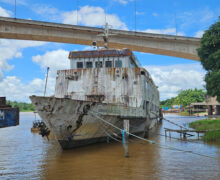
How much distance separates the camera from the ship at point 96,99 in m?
11.0

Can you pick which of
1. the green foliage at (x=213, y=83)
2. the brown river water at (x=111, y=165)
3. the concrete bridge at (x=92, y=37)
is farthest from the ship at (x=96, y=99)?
the concrete bridge at (x=92, y=37)

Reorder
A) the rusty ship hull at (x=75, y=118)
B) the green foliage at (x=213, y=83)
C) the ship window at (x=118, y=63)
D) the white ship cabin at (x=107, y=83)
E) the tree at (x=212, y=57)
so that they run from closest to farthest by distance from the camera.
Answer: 1. the rusty ship hull at (x=75, y=118)
2. the white ship cabin at (x=107, y=83)
3. the ship window at (x=118, y=63)
4. the green foliage at (x=213, y=83)
5. the tree at (x=212, y=57)

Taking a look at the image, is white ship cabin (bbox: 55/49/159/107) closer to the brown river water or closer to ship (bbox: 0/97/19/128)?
the brown river water

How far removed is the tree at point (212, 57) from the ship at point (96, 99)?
20.2 feet

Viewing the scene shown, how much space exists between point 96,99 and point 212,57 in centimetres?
1136

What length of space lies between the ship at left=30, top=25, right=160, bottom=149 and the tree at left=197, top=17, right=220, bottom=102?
6164mm

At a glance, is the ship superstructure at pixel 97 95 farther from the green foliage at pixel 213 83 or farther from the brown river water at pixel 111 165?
the green foliage at pixel 213 83

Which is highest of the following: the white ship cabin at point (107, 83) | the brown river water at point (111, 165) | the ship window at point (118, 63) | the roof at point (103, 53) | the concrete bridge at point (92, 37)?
the concrete bridge at point (92, 37)

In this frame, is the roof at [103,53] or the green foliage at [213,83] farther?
the green foliage at [213,83]

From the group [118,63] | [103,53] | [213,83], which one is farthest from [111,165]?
[213,83]

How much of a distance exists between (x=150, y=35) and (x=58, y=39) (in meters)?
12.0

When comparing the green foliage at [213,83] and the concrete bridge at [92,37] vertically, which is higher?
the concrete bridge at [92,37]

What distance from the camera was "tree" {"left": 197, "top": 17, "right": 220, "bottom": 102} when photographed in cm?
1884

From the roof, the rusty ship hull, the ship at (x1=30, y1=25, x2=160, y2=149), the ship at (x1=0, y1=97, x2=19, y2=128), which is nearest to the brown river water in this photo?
the rusty ship hull
